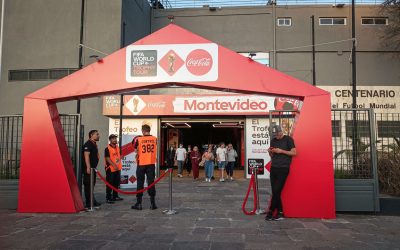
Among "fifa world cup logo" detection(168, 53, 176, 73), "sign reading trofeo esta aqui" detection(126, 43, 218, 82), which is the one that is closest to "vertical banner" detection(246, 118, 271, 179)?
"sign reading trofeo esta aqui" detection(126, 43, 218, 82)

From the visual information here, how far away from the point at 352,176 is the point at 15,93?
18068mm

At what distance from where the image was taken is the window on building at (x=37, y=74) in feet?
63.2

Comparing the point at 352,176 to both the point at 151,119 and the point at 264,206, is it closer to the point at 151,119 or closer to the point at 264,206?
the point at 264,206

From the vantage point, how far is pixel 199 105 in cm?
1795

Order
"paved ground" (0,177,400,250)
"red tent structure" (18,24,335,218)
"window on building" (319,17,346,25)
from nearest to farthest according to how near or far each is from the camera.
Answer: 1. "paved ground" (0,177,400,250)
2. "red tent structure" (18,24,335,218)
3. "window on building" (319,17,346,25)

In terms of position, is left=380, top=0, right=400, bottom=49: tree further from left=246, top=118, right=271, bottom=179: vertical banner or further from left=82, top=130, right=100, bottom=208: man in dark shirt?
left=82, top=130, right=100, bottom=208: man in dark shirt

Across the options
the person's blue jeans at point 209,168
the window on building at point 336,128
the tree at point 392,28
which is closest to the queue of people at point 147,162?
the window on building at point 336,128

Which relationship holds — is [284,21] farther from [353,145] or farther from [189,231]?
[189,231]

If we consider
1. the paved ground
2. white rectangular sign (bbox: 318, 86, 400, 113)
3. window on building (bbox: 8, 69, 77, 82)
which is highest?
window on building (bbox: 8, 69, 77, 82)

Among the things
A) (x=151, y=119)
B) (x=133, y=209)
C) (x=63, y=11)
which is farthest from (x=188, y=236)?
(x=63, y=11)

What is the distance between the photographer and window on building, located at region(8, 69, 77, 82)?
19.3m

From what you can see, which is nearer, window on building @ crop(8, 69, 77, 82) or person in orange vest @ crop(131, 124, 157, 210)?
person in orange vest @ crop(131, 124, 157, 210)

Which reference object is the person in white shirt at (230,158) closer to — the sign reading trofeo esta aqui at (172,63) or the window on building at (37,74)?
the sign reading trofeo esta aqui at (172,63)

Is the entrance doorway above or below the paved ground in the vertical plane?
above
